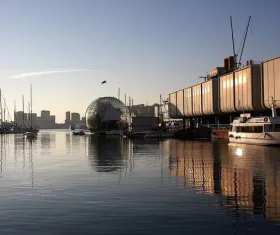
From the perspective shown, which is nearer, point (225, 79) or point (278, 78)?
point (278, 78)

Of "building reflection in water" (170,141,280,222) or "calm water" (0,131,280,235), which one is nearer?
"calm water" (0,131,280,235)

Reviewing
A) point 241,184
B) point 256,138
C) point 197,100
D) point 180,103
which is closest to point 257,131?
point 256,138

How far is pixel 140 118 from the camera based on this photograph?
18375cm

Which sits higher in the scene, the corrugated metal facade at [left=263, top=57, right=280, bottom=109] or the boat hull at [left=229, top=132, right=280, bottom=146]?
the corrugated metal facade at [left=263, top=57, right=280, bottom=109]

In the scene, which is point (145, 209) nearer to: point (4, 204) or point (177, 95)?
point (4, 204)

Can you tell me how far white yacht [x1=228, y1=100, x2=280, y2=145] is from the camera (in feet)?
266

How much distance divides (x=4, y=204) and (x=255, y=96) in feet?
292

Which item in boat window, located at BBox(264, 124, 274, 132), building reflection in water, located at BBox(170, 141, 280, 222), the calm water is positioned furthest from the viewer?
boat window, located at BBox(264, 124, 274, 132)

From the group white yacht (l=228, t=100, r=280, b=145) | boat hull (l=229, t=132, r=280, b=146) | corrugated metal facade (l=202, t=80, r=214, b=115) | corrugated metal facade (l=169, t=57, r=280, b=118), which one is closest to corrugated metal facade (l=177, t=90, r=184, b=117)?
corrugated metal facade (l=169, t=57, r=280, b=118)

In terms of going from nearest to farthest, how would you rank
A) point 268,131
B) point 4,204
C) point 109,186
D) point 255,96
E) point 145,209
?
point 145,209 < point 4,204 < point 109,186 < point 268,131 < point 255,96

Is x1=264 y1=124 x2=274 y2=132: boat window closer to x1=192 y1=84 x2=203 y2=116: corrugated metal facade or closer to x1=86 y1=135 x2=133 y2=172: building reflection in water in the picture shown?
x1=86 y1=135 x2=133 y2=172: building reflection in water

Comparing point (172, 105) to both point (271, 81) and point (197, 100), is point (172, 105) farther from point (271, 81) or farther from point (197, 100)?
point (271, 81)

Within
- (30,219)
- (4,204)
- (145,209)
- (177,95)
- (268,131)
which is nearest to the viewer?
(30,219)

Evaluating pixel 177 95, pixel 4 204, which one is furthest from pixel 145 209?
pixel 177 95
